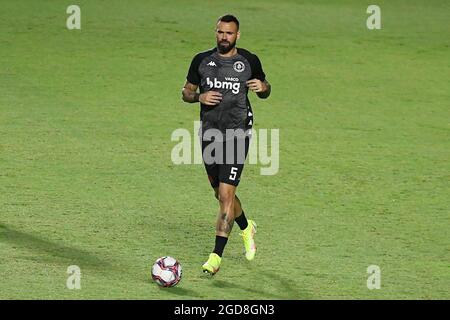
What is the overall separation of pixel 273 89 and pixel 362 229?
871cm

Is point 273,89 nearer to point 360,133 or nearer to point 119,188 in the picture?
point 360,133

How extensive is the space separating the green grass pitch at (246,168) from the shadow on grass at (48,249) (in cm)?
4

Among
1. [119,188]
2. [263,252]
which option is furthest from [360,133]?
[263,252]

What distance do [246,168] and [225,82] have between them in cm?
507

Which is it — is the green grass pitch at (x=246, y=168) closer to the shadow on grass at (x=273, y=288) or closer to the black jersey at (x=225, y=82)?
the shadow on grass at (x=273, y=288)

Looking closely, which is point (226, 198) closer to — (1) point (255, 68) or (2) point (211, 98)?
(2) point (211, 98)

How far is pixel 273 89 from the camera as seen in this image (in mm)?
22672

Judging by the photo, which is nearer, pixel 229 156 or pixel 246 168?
pixel 229 156

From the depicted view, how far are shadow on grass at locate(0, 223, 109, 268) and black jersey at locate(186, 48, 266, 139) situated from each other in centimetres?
189

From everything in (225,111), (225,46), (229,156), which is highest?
(225,46)

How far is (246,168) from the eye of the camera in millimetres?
17344

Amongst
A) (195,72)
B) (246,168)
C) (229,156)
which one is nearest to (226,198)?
(229,156)

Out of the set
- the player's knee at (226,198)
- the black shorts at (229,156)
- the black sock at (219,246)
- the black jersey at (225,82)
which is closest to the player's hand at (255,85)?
the black jersey at (225,82)

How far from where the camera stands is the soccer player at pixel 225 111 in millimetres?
12367
